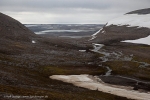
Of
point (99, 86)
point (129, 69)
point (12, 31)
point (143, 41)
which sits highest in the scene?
point (12, 31)

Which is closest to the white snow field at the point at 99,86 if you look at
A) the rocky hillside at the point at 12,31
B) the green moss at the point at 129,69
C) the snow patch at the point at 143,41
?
the green moss at the point at 129,69

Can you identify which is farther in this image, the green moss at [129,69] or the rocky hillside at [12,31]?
the rocky hillside at [12,31]

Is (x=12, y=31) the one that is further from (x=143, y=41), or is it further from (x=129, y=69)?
(x=129, y=69)

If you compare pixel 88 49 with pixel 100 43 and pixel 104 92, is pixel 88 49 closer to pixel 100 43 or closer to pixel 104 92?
pixel 100 43

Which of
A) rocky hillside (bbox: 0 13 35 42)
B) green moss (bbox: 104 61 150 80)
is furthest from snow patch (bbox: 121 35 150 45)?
rocky hillside (bbox: 0 13 35 42)

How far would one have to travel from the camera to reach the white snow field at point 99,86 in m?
58.2

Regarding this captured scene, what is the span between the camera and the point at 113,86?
219 ft

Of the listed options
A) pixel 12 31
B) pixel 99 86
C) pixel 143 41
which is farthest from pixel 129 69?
pixel 12 31

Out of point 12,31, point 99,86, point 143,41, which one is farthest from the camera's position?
point 12,31

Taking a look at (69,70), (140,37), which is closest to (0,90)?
(69,70)

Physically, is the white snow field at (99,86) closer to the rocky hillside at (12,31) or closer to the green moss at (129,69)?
the green moss at (129,69)

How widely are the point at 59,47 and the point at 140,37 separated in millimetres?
59393

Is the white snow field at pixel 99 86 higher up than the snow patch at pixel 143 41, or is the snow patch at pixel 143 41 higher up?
the snow patch at pixel 143 41

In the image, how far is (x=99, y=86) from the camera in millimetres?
64750
